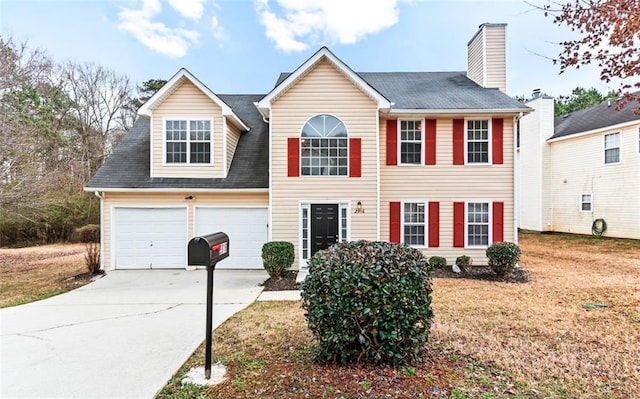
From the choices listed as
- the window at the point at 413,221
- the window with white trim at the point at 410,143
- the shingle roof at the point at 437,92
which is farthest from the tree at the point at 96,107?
the window at the point at 413,221

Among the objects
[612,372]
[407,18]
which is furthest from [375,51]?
[612,372]

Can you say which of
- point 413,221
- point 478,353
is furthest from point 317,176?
point 478,353

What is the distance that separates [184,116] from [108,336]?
24.4ft

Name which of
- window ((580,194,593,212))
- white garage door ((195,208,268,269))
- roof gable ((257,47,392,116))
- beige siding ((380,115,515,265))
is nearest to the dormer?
white garage door ((195,208,268,269))

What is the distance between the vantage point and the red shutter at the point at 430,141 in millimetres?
10867

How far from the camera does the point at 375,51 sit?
16781 millimetres

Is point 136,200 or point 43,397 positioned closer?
point 43,397

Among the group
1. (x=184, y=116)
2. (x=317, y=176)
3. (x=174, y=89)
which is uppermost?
(x=174, y=89)

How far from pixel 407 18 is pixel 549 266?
1052cm

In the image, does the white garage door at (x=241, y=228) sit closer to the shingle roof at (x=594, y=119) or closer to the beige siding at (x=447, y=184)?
the beige siding at (x=447, y=184)

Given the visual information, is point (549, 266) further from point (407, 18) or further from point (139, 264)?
point (139, 264)

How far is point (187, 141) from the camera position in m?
10.7

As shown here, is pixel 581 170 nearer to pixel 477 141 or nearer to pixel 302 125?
pixel 477 141

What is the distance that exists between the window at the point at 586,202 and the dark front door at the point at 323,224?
50.7ft
